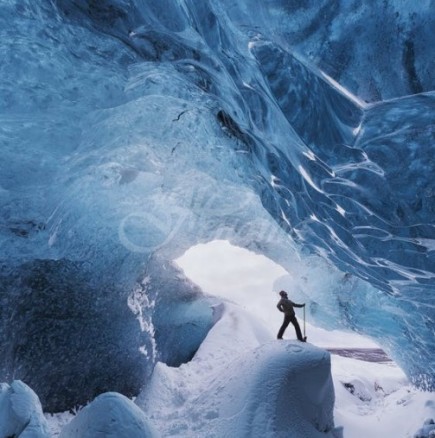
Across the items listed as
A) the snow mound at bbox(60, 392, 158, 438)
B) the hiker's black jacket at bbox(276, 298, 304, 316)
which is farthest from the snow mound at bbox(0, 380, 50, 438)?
the hiker's black jacket at bbox(276, 298, 304, 316)

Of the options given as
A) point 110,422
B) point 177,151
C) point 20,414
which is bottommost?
point 20,414

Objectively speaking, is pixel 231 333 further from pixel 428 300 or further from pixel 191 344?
pixel 428 300

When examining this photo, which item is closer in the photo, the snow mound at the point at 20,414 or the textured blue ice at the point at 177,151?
the snow mound at the point at 20,414

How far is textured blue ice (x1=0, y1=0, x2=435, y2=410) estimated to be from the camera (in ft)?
11.4

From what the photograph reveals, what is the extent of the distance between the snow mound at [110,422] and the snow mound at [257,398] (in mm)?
1381

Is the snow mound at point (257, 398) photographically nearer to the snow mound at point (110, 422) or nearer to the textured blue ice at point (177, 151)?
the snow mound at point (110, 422)

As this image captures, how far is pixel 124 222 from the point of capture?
666cm

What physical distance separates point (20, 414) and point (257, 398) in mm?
2782

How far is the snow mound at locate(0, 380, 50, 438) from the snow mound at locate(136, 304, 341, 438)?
6.57ft

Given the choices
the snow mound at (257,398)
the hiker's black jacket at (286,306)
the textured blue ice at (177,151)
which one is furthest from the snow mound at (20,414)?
the hiker's black jacket at (286,306)

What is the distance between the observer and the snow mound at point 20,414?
317 cm

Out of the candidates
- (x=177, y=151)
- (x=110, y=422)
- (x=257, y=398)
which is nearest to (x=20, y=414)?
(x=110, y=422)

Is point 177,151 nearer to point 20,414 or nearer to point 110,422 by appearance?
point 110,422

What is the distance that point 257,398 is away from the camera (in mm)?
4875
